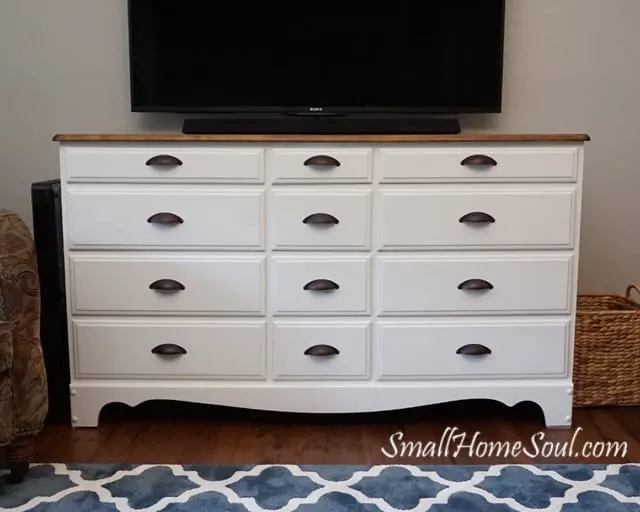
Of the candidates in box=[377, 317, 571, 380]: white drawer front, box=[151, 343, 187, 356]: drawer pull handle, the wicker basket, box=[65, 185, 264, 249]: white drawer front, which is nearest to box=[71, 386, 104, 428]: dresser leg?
box=[151, 343, 187, 356]: drawer pull handle

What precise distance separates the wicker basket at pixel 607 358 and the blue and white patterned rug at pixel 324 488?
1.61 ft

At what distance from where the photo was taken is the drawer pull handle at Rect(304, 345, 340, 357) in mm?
2387

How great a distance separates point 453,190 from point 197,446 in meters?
1.09

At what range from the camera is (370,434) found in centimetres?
241

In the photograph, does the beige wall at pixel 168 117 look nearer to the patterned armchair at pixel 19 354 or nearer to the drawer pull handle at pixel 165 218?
the drawer pull handle at pixel 165 218

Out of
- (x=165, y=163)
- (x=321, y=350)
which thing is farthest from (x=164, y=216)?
(x=321, y=350)

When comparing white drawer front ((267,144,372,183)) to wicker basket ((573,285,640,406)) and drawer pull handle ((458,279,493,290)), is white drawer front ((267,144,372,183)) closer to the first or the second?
drawer pull handle ((458,279,493,290))

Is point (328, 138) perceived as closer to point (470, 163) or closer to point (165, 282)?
point (470, 163)

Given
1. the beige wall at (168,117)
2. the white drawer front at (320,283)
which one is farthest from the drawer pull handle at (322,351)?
the beige wall at (168,117)

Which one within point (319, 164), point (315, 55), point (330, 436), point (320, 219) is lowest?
point (330, 436)

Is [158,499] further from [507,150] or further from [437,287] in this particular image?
[507,150]

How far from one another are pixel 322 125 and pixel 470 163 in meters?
0.56

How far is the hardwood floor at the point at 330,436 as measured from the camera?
7.28 ft

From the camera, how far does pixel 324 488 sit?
200 centimetres
